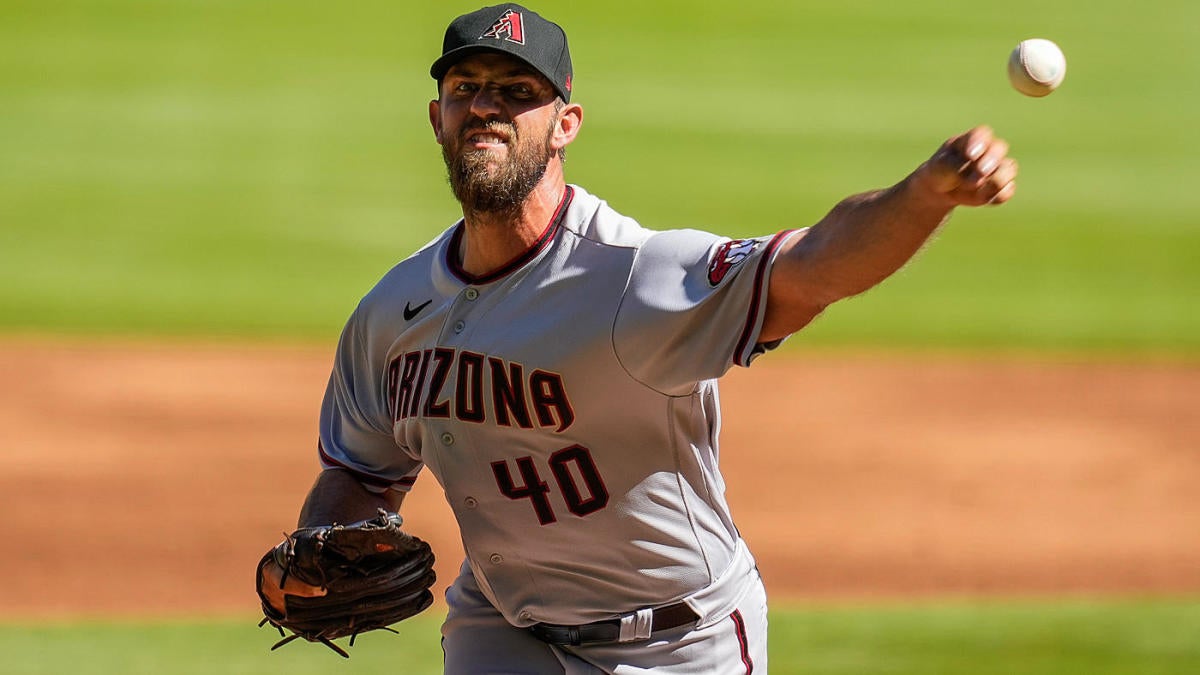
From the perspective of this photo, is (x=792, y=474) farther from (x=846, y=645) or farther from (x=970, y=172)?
(x=970, y=172)

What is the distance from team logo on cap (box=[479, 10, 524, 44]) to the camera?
3471 mm

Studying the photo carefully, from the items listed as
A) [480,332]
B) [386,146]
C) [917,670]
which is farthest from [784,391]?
[480,332]

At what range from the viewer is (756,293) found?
118 inches

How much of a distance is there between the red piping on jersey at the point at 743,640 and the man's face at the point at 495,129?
1105 millimetres

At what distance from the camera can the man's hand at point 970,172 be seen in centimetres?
260

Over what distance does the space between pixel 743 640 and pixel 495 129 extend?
1337 millimetres

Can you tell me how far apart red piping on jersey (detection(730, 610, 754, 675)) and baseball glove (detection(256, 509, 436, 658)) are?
0.76m

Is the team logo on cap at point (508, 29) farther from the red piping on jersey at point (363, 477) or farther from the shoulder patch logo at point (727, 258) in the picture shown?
the red piping on jersey at point (363, 477)

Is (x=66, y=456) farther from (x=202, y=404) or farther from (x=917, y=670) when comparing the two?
(x=917, y=670)

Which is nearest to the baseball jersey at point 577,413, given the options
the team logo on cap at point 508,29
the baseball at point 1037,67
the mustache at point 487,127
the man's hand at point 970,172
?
the mustache at point 487,127

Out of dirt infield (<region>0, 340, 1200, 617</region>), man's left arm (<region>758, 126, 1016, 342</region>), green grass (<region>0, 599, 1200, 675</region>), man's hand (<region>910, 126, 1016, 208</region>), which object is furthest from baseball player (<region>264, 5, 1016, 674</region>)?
dirt infield (<region>0, 340, 1200, 617</region>)

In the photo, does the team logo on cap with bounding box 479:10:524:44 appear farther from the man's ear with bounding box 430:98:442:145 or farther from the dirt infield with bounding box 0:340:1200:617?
the dirt infield with bounding box 0:340:1200:617

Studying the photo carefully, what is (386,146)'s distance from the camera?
14734 millimetres

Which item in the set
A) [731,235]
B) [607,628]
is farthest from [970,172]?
[731,235]
